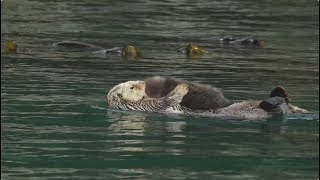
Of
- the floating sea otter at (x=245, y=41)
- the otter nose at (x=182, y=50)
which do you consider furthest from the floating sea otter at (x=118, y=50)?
the floating sea otter at (x=245, y=41)

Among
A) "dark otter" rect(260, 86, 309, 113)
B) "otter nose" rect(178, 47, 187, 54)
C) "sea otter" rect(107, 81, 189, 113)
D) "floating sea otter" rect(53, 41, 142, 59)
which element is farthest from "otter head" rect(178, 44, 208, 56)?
"dark otter" rect(260, 86, 309, 113)

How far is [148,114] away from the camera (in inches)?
439

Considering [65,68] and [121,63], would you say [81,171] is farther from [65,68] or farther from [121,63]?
[121,63]

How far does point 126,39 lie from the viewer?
70.1 feet

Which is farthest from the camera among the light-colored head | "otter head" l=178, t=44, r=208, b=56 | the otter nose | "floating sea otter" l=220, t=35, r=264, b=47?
"floating sea otter" l=220, t=35, r=264, b=47

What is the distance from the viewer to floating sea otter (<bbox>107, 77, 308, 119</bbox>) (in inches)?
415

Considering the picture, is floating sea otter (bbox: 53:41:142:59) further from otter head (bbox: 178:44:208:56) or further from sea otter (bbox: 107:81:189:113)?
sea otter (bbox: 107:81:189:113)

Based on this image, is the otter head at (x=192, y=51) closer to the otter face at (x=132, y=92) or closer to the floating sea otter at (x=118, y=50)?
the floating sea otter at (x=118, y=50)

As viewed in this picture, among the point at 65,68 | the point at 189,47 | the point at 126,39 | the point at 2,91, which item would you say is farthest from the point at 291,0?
the point at 2,91

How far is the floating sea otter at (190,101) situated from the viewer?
10.5 m

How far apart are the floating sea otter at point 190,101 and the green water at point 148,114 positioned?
0.11 meters

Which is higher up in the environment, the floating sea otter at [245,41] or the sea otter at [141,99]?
the sea otter at [141,99]

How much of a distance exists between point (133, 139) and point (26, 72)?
5519 millimetres

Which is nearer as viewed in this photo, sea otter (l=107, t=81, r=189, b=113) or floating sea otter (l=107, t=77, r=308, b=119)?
floating sea otter (l=107, t=77, r=308, b=119)
